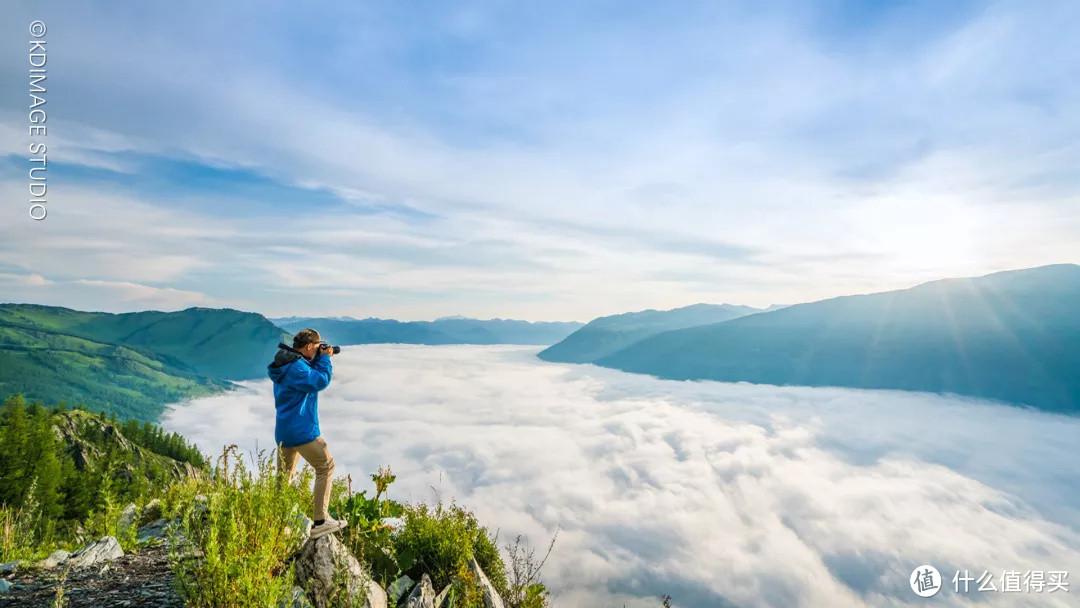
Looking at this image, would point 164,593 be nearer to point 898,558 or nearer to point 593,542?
point 593,542

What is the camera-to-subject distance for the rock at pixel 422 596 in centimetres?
769

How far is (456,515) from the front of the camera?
9.95 meters

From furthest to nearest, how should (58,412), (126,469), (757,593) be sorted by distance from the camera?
(757,593)
(58,412)
(126,469)

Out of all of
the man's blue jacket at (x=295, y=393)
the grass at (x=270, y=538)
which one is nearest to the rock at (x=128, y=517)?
the grass at (x=270, y=538)

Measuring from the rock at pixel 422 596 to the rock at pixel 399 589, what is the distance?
18 centimetres

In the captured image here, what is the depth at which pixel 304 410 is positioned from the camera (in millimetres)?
6871

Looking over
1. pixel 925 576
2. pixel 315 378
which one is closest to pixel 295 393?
pixel 315 378

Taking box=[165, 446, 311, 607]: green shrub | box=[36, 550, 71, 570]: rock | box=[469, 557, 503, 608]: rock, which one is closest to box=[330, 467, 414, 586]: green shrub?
box=[469, 557, 503, 608]: rock

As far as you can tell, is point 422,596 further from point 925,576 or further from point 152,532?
point 925,576

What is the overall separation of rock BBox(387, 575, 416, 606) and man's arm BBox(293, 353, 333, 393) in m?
3.17

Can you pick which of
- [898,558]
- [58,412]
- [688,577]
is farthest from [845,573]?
[58,412]

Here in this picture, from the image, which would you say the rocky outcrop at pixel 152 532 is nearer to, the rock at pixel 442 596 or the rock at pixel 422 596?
the rock at pixel 422 596

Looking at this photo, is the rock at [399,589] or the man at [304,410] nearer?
the man at [304,410]

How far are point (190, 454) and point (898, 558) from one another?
816ft
